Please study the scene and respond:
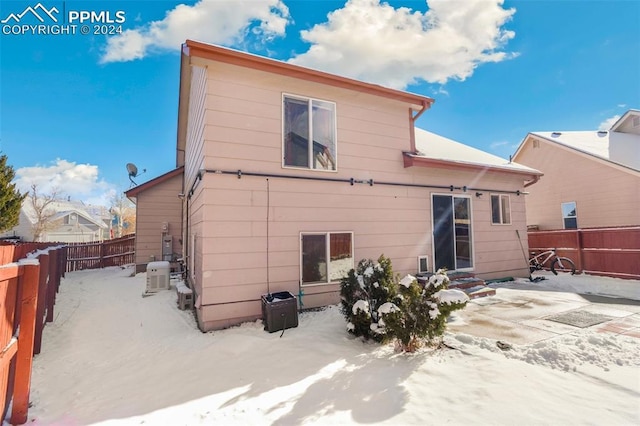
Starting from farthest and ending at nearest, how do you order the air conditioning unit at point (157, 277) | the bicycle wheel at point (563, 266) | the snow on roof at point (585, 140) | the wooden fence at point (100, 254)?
the wooden fence at point (100, 254)
the snow on roof at point (585, 140)
the bicycle wheel at point (563, 266)
the air conditioning unit at point (157, 277)

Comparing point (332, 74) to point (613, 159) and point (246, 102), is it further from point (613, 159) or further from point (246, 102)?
point (613, 159)

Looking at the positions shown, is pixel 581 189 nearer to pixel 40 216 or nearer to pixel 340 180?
pixel 340 180

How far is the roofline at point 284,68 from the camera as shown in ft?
16.1

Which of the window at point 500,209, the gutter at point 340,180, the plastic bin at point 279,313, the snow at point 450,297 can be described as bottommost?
the plastic bin at point 279,313

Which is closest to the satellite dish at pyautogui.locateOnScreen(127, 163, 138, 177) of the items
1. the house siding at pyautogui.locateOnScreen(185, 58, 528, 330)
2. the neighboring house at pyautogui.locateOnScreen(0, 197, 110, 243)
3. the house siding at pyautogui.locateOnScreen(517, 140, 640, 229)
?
the house siding at pyautogui.locateOnScreen(185, 58, 528, 330)

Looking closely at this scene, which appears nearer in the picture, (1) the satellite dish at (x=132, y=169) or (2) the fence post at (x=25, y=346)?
(2) the fence post at (x=25, y=346)

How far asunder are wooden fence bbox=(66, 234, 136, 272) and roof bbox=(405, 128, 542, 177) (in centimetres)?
1404

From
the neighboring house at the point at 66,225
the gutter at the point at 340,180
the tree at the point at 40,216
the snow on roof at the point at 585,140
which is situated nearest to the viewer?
the gutter at the point at 340,180

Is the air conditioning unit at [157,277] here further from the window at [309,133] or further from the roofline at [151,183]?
the window at [309,133]

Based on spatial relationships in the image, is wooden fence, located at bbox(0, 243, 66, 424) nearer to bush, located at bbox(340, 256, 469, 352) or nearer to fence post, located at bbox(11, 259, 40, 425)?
fence post, located at bbox(11, 259, 40, 425)

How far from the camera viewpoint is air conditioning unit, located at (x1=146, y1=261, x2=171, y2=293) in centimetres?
830

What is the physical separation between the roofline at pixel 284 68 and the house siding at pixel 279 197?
0.53ft

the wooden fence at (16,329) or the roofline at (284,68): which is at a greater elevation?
the roofline at (284,68)

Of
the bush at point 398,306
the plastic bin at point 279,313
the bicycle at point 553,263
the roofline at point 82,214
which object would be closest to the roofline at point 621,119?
the bicycle at point 553,263
